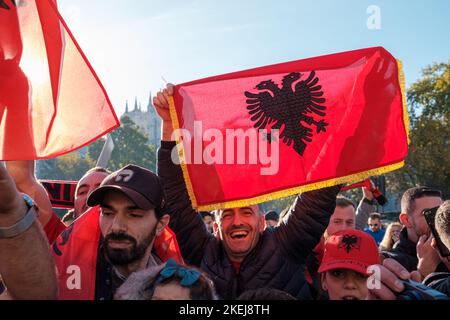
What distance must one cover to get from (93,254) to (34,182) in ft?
2.30

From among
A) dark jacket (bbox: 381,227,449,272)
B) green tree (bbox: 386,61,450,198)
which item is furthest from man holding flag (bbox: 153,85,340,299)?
green tree (bbox: 386,61,450,198)

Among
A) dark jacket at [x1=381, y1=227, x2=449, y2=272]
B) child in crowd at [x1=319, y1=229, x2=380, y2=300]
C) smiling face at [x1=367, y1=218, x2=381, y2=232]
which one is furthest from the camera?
smiling face at [x1=367, y1=218, x2=381, y2=232]

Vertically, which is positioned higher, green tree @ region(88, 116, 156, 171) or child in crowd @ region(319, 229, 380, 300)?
green tree @ region(88, 116, 156, 171)

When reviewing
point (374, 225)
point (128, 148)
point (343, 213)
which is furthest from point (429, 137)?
point (128, 148)

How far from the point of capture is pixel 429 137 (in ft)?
83.1

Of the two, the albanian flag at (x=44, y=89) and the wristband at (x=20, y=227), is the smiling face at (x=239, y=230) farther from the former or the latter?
the wristband at (x=20, y=227)

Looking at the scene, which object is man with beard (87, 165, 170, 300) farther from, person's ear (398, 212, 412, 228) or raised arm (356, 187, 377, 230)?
raised arm (356, 187, 377, 230)

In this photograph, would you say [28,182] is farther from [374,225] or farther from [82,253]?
[374,225]

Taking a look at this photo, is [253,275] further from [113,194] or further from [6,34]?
[6,34]

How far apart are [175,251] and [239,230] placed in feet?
1.33

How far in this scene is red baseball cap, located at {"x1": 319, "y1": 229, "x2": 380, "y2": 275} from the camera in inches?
105

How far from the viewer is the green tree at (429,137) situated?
2459 centimetres

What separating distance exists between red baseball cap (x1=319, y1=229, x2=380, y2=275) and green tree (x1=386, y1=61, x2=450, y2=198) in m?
23.4
